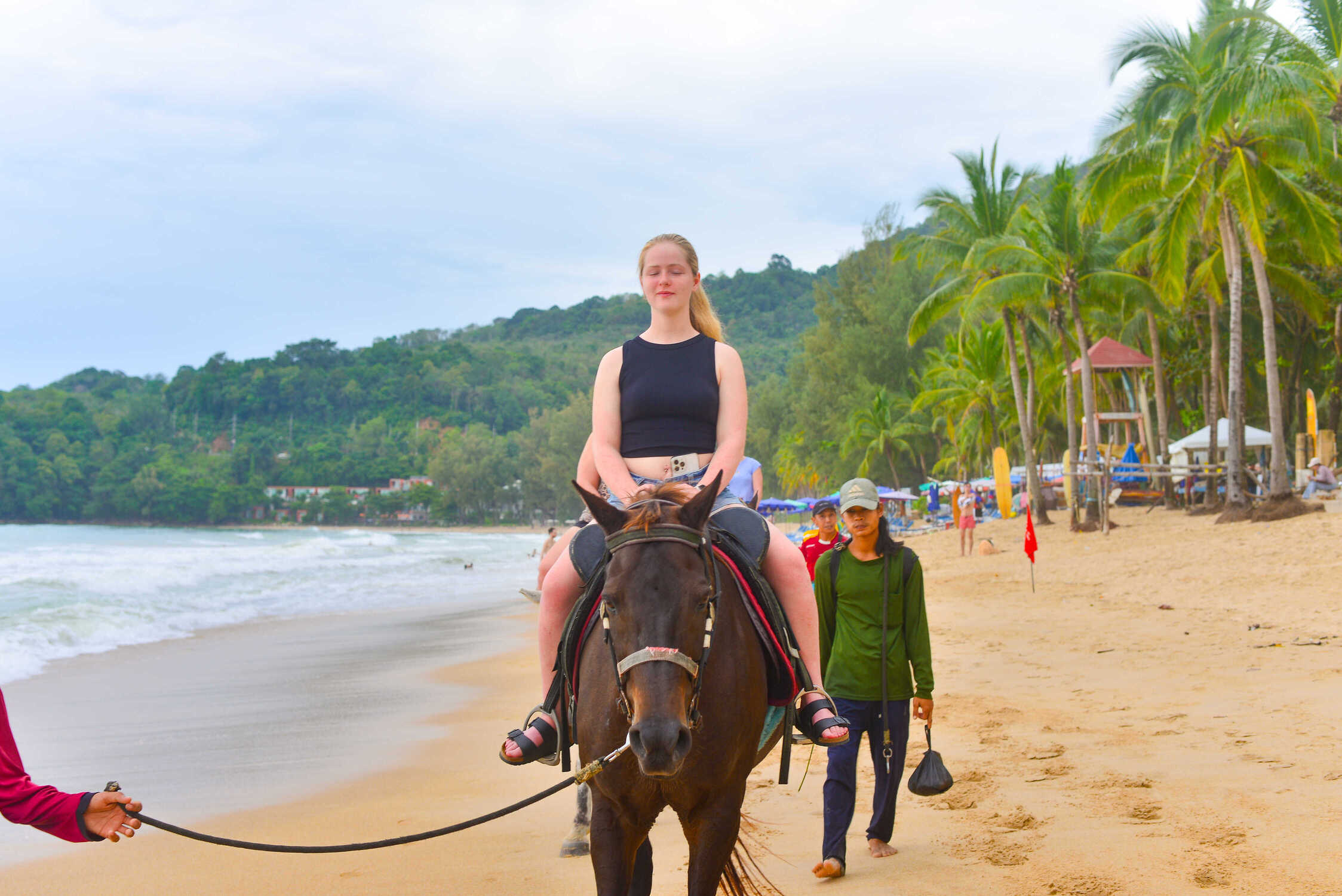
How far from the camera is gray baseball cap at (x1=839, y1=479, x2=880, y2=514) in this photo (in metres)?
5.22

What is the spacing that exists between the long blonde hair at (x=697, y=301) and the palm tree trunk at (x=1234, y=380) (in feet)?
69.1

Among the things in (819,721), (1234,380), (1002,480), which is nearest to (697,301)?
(819,721)

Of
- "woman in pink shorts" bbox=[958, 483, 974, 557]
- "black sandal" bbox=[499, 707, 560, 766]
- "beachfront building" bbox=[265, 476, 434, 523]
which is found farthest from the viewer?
"beachfront building" bbox=[265, 476, 434, 523]

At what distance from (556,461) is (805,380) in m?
51.3

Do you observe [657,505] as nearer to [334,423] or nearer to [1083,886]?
[1083,886]

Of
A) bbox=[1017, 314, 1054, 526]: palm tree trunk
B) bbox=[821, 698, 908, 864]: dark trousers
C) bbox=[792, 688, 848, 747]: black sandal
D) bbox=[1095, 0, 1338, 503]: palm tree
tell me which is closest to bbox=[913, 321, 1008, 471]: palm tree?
bbox=[1017, 314, 1054, 526]: palm tree trunk

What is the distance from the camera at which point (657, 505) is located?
10.7ft

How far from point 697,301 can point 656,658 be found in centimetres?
192

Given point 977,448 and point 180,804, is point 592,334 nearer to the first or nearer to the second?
point 977,448

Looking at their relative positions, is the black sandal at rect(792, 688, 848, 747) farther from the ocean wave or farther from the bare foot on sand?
the ocean wave

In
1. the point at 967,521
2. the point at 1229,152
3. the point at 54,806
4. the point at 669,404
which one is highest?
the point at 1229,152

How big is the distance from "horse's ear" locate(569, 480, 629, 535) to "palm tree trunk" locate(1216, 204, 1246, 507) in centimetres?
2207

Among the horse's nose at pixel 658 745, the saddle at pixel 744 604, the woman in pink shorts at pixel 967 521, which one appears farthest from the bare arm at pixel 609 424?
the woman in pink shorts at pixel 967 521

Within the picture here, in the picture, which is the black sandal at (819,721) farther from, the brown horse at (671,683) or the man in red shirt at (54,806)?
the man in red shirt at (54,806)
